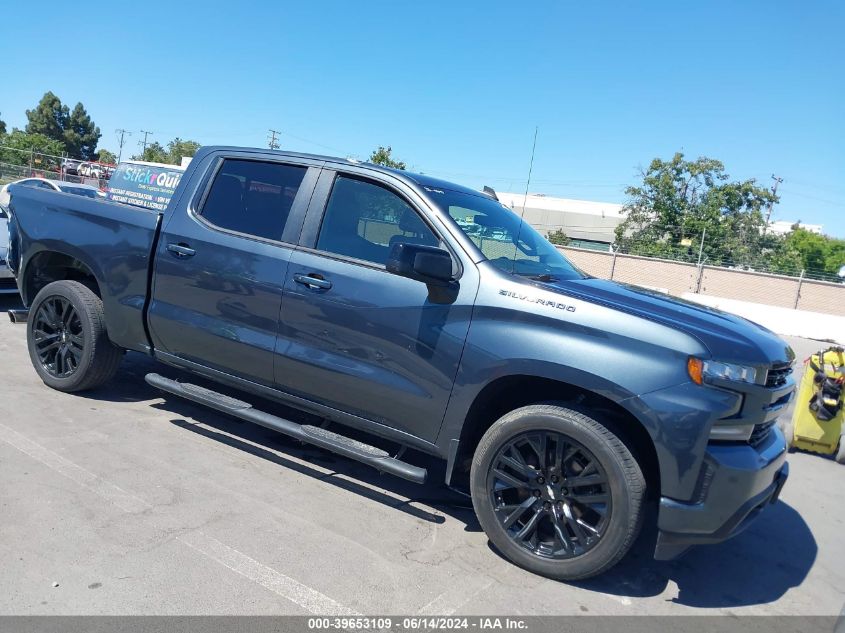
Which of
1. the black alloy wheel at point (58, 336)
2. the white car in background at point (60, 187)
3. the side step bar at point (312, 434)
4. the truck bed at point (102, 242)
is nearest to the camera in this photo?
the side step bar at point (312, 434)

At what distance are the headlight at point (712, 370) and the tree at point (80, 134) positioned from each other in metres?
88.9

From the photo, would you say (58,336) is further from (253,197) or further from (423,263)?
(423,263)

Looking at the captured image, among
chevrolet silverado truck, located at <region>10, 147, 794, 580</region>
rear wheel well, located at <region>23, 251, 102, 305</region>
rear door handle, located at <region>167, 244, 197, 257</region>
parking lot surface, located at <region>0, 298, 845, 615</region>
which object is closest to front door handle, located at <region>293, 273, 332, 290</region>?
chevrolet silverado truck, located at <region>10, 147, 794, 580</region>

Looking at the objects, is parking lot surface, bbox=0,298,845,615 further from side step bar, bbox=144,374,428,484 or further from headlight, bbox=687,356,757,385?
headlight, bbox=687,356,757,385

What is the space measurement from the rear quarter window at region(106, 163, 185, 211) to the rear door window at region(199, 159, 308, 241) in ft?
1.97

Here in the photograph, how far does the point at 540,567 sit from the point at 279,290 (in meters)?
2.22

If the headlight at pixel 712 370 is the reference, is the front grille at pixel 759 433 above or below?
below

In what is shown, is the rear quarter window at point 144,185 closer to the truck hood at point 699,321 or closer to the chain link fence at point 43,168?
the truck hood at point 699,321

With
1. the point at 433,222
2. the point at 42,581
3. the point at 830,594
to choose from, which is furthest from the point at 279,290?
the point at 830,594

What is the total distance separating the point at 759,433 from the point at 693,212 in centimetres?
4745

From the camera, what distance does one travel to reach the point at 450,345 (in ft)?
11.9

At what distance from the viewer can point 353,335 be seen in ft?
12.8

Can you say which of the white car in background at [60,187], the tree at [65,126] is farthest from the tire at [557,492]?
the tree at [65,126]

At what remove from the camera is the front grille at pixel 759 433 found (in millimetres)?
3236
